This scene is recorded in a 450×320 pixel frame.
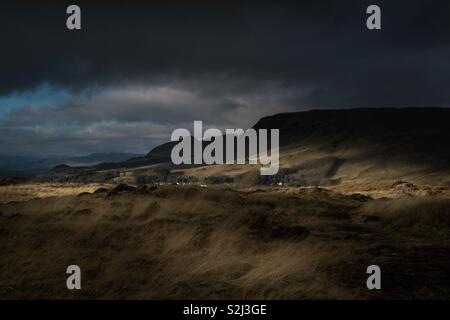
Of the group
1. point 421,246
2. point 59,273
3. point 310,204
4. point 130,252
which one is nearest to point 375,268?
point 421,246

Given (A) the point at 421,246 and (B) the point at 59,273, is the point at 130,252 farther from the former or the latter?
(A) the point at 421,246

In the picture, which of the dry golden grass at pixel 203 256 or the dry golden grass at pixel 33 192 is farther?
the dry golden grass at pixel 33 192

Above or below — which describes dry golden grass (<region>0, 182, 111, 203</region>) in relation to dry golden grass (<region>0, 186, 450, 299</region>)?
above

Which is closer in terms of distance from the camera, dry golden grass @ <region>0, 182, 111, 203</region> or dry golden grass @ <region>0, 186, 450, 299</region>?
dry golden grass @ <region>0, 186, 450, 299</region>

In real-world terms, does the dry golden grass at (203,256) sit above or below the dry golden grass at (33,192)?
below

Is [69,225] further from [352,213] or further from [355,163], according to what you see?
[355,163]

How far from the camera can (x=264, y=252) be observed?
1100cm

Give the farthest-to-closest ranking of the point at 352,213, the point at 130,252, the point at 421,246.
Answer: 1. the point at 352,213
2. the point at 421,246
3. the point at 130,252

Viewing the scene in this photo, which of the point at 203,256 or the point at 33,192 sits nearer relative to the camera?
the point at 203,256

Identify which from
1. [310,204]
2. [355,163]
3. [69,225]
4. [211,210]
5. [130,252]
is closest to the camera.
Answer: [130,252]

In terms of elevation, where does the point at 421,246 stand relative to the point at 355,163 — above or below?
below

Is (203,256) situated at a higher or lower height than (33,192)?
lower
